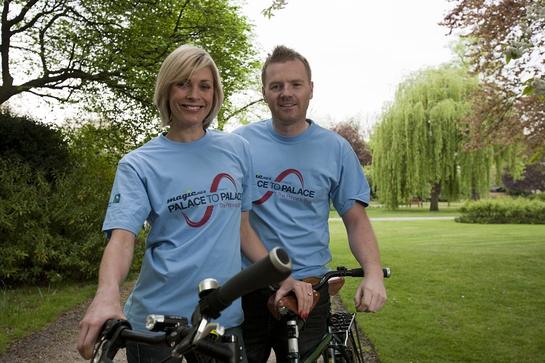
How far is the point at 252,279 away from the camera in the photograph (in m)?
1.07

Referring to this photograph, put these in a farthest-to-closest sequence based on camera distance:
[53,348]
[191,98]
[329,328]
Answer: [53,348], [329,328], [191,98]

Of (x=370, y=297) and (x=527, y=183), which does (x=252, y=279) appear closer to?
(x=370, y=297)

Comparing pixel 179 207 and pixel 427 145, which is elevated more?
pixel 427 145

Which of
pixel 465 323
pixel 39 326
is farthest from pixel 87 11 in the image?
pixel 465 323

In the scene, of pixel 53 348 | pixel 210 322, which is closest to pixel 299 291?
pixel 210 322

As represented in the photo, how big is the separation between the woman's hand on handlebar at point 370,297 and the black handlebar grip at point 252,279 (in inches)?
52.2

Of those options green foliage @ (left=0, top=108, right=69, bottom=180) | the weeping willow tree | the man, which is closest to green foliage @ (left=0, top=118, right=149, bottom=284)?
green foliage @ (left=0, top=108, right=69, bottom=180)

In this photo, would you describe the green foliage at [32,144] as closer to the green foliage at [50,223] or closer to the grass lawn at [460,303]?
the green foliage at [50,223]

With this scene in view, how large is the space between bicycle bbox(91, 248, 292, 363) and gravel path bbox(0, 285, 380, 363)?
5.41 metres

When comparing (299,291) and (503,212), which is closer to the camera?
(299,291)

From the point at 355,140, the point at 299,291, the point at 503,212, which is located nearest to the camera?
the point at 299,291

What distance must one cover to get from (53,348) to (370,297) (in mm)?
5669

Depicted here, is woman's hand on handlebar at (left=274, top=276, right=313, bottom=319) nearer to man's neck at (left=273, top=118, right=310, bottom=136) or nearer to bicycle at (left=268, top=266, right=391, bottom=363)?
bicycle at (left=268, top=266, right=391, bottom=363)

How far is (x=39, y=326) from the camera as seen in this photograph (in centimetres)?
764
